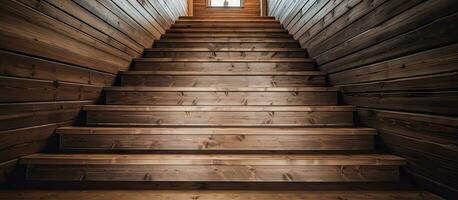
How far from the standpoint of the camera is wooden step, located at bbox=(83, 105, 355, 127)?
159cm

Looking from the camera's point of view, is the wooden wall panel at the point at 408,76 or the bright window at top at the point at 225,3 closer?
the wooden wall panel at the point at 408,76

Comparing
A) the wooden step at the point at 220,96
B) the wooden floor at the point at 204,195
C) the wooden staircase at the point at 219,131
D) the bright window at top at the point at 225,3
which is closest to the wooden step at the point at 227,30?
the wooden staircase at the point at 219,131

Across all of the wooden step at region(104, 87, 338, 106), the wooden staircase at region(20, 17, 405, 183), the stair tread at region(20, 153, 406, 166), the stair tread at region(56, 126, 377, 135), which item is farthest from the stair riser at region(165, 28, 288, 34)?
the stair tread at region(20, 153, 406, 166)

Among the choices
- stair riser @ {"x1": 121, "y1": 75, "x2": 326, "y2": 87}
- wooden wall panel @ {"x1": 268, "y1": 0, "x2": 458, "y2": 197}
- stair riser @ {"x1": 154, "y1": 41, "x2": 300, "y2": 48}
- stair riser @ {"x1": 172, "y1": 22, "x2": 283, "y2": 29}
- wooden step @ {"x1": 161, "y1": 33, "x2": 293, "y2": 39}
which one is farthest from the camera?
stair riser @ {"x1": 172, "y1": 22, "x2": 283, "y2": 29}

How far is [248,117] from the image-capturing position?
1610mm

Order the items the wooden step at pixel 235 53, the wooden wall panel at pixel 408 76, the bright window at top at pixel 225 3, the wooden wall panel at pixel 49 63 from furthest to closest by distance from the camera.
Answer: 1. the bright window at top at pixel 225 3
2. the wooden step at pixel 235 53
3. the wooden wall panel at pixel 49 63
4. the wooden wall panel at pixel 408 76

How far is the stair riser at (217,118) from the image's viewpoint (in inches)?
62.5

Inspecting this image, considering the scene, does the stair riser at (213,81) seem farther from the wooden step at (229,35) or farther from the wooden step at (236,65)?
the wooden step at (229,35)

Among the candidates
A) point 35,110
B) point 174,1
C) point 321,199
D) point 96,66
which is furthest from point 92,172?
point 174,1

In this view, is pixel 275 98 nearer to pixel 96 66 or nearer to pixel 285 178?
pixel 285 178

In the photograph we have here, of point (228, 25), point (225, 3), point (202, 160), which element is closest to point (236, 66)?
point (202, 160)

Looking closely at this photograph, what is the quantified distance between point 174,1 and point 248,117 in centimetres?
344

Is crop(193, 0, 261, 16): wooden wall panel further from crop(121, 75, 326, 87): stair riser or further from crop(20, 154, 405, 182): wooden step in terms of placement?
crop(20, 154, 405, 182): wooden step

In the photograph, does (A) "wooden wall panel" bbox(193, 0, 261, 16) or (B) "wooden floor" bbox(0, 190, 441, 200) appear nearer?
(B) "wooden floor" bbox(0, 190, 441, 200)
